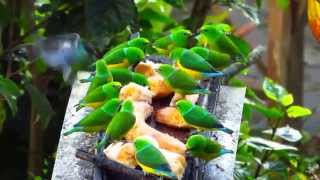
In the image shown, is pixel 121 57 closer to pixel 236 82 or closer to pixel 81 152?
pixel 81 152

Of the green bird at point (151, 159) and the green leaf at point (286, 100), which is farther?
the green leaf at point (286, 100)

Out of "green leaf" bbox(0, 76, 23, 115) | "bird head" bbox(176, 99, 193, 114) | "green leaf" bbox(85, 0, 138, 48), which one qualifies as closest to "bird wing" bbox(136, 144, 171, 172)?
"bird head" bbox(176, 99, 193, 114)

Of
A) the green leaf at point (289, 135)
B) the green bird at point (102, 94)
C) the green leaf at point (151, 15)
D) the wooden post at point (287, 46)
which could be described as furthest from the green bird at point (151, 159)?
the wooden post at point (287, 46)

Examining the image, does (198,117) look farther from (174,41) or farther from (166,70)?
(174,41)

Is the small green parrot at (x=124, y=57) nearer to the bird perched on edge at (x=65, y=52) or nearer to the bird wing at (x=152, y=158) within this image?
the bird wing at (x=152, y=158)

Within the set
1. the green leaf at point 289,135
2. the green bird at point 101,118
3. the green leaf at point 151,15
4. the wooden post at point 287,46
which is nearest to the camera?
the green bird at point 101,118

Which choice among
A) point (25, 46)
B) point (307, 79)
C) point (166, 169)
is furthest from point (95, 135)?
point (307, 79)
